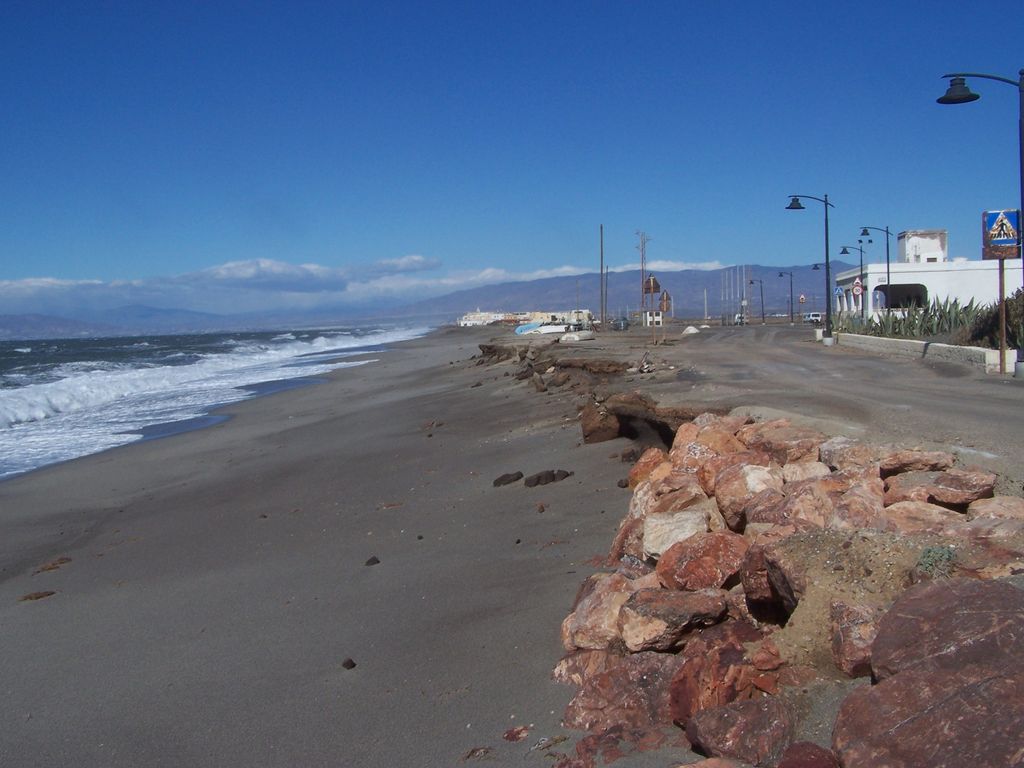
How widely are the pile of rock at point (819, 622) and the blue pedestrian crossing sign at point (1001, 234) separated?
1152 cm

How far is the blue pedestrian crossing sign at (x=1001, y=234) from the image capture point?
16.0m

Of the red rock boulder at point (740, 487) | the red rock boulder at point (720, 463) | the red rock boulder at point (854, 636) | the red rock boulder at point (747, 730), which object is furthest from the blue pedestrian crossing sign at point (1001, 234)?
the red rock boulder at point (747, 730)

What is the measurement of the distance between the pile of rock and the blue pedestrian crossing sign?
11520 millimetres

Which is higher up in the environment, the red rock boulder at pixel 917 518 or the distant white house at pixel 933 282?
the distant white house at pixel 933 282

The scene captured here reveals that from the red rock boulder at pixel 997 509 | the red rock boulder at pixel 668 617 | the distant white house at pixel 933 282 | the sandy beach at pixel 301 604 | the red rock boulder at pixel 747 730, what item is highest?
the distant white house at pixel 933 282

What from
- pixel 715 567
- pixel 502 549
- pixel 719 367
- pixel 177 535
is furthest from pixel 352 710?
pixel 719 367

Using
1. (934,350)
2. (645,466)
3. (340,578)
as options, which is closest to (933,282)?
(934,350)

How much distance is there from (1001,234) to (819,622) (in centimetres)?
1430

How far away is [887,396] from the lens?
474 inches

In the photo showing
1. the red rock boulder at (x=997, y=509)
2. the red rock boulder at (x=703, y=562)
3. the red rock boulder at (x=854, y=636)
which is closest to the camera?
the red rock boulder at (x=854, y=636)

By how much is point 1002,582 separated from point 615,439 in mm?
7800

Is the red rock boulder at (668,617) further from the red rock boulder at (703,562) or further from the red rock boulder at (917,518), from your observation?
the red rock boulder at (917,518)

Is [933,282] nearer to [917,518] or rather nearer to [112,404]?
[112,404]

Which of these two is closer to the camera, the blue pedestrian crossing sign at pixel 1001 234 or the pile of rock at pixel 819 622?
the pile of rock at pixel 819 622
